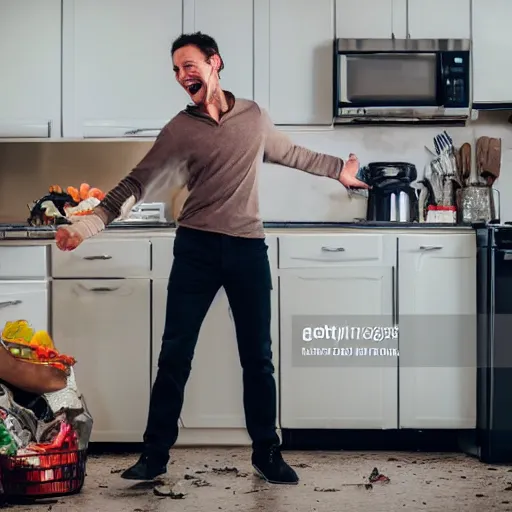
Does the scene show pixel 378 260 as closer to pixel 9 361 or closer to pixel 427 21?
pixel 427 21

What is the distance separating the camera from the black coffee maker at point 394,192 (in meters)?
Answer: 4.02

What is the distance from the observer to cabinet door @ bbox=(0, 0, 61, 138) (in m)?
3.97

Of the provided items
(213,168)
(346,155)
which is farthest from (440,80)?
(213,168)

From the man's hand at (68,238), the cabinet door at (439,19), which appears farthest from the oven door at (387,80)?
the man's hand at (68,238)

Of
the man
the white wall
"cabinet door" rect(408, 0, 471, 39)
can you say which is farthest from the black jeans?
"cabinet door" rect(408, 0, 471, 39)

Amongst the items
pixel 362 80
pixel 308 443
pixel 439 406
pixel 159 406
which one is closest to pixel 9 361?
pixel 159 406

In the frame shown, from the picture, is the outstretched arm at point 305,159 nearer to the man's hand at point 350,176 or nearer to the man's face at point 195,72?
the man's hand at point 350,176

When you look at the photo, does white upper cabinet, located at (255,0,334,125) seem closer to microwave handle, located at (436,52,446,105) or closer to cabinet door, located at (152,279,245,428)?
microwave handle, located at (436,52,446,105)

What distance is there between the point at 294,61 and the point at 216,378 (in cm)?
140

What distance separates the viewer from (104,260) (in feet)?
11.5

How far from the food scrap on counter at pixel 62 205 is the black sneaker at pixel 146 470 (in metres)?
1.17

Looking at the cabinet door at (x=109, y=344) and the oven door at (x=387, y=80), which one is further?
the oven door at (x=387, y=80)

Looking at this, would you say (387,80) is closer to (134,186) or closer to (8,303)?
(134,186)

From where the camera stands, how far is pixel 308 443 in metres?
3.64
